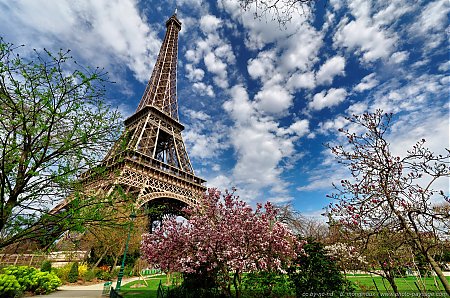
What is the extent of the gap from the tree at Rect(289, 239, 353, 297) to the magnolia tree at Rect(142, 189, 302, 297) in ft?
1.51

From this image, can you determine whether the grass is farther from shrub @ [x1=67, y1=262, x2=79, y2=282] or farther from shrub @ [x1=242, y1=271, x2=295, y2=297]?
shrub @ [x1=67, y1=262, x2=79, y2=282]

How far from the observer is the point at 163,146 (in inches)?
1479

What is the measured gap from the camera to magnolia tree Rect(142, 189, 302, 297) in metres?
7.57

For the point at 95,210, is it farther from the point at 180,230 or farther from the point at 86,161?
the point at 180,230

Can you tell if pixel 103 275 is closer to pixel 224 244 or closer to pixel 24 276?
pixel 24 276

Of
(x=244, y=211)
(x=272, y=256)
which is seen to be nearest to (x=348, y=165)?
(x=244, y=211)

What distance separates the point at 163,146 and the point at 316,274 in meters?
32.7

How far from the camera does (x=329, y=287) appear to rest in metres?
7.77

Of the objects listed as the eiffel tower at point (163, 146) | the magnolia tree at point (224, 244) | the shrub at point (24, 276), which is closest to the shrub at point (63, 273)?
the shrub at point (24, 276)

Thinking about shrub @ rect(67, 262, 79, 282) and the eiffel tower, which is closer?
shrub @ rect(67, 262, 79, 282)

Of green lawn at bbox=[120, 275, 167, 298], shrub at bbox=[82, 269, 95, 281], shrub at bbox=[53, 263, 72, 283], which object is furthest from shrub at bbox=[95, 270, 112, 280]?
green lawn at bbox=[120, 275, 167, 298]

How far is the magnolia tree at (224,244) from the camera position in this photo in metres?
7.57

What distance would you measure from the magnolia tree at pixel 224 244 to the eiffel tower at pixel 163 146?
29.5ft

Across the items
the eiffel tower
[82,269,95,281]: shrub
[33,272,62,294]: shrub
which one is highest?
the eiffel tower
